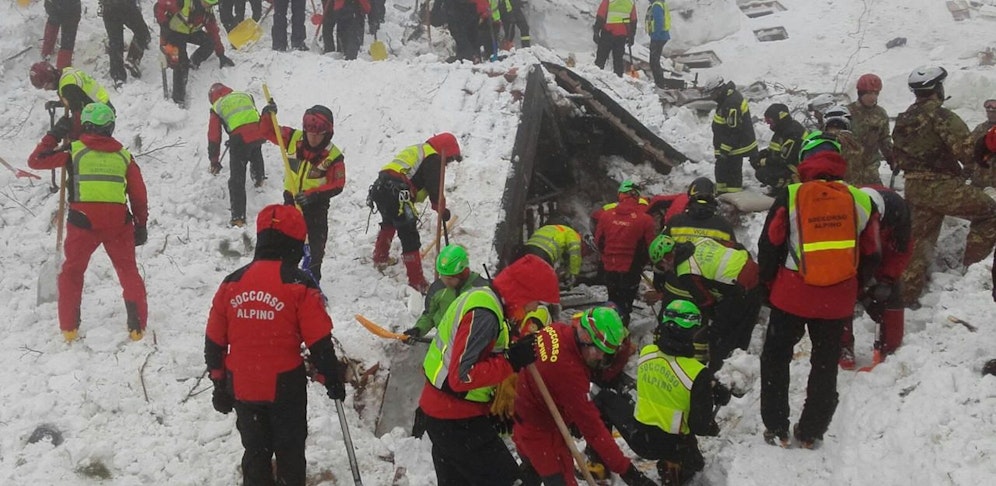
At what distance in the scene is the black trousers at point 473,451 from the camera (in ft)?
12.6

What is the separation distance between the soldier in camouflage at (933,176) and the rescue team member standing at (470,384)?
11.9 ft

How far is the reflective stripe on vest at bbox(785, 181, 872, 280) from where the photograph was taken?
3857 millimetres

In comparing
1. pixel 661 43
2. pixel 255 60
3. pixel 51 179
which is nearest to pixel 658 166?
pixel 661 43

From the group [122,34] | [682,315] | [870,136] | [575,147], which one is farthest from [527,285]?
[122,34]

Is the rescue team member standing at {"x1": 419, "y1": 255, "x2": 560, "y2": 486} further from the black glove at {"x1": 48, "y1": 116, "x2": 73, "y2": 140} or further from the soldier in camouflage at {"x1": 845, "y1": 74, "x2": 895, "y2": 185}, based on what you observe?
the black glove at {"x1": 48, "y1": 116, "x2": 73, "y2": 140}

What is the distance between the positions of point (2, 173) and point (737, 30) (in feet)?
43.9

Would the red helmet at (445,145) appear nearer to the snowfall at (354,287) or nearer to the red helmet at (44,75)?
the snowfall at (354,287)

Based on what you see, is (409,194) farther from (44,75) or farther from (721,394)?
(44,75)

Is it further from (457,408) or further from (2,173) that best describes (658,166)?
(2,173)

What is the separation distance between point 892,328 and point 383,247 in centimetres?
441

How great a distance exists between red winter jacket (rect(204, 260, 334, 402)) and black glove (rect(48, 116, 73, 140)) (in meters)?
4.00

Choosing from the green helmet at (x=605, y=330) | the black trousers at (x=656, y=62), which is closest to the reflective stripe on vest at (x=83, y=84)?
the green helmet at (x=605, y=330)

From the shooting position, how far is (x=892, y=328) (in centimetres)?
485

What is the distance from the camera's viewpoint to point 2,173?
26.2 feet
